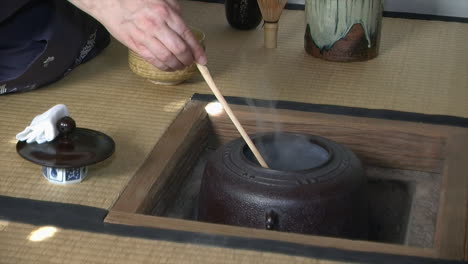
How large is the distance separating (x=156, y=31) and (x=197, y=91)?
29.4 inches

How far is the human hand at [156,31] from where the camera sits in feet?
6.12

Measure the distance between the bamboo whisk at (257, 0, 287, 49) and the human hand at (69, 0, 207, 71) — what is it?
1012 millimetres

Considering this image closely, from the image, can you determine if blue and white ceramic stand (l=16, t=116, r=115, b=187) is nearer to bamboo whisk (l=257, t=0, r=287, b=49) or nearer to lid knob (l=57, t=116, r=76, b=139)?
lid knob (l=57, t=116, r=76, b=139)

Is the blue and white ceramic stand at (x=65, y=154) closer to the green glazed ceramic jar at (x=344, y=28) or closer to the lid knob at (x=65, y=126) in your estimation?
the lid knob at (x=65, y=126)

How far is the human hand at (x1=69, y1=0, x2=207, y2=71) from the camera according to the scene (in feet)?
6.12

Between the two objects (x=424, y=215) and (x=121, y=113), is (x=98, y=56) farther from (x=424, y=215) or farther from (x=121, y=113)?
(x=424, y=215)

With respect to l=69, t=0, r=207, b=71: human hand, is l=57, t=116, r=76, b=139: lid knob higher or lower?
lower

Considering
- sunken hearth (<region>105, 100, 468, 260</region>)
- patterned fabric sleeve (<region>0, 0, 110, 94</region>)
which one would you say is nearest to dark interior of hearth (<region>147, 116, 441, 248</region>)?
sunken hearth (<region>105, 100, 468, 260</region>)

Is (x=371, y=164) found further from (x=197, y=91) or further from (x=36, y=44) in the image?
(x=36, y=44)

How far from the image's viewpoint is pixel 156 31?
1.86 m

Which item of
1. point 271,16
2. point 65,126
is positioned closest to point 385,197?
point 271,16

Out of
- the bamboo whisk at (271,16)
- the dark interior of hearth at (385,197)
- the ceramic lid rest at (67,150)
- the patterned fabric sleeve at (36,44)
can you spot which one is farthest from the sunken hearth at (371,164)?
the bamboo whisk at (271,16)

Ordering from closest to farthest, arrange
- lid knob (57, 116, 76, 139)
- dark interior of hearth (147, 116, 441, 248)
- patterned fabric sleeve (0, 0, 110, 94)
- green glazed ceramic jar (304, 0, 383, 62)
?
lid knob (57, 116, 76, 139) → dark interior of hearth (147, 116, 441, 248) → patterned fabric sleeve (0, 0, 110, 94) → green glazed ceramic jar (304, 0, 383, 62)

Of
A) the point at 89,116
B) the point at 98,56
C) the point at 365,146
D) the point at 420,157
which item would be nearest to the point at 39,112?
the point at 89,116
